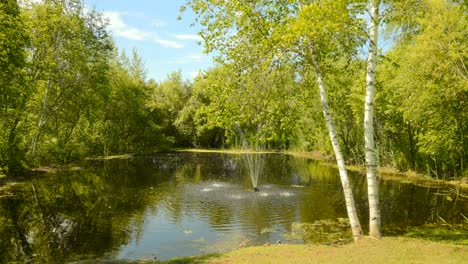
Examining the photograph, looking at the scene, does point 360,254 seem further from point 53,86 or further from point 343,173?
point 53,86

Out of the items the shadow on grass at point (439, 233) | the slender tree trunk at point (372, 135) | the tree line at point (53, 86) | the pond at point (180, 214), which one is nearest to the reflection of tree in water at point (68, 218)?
the pond at point (180, 214)

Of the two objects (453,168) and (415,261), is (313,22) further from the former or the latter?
(453,168)

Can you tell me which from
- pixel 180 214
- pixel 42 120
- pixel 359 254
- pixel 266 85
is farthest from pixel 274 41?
pixel 42 120

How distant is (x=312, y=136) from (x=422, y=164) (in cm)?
2350

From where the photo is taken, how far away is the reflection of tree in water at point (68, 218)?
12.9 m

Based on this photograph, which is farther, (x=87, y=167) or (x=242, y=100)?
(x=87, y=167)

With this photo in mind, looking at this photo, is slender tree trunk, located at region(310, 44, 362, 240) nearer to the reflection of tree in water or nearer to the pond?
the pond

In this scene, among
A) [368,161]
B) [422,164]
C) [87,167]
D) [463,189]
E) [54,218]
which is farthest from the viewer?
[87,167]

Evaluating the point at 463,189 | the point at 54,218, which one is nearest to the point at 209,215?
the point at 54,218

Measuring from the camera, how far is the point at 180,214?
726 inches

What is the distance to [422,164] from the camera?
106 ft

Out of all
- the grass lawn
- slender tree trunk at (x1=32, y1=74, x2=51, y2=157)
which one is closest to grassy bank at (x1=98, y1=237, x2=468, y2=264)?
the grass lawn

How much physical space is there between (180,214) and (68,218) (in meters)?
5.22

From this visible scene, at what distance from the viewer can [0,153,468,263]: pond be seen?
44.4 feet
